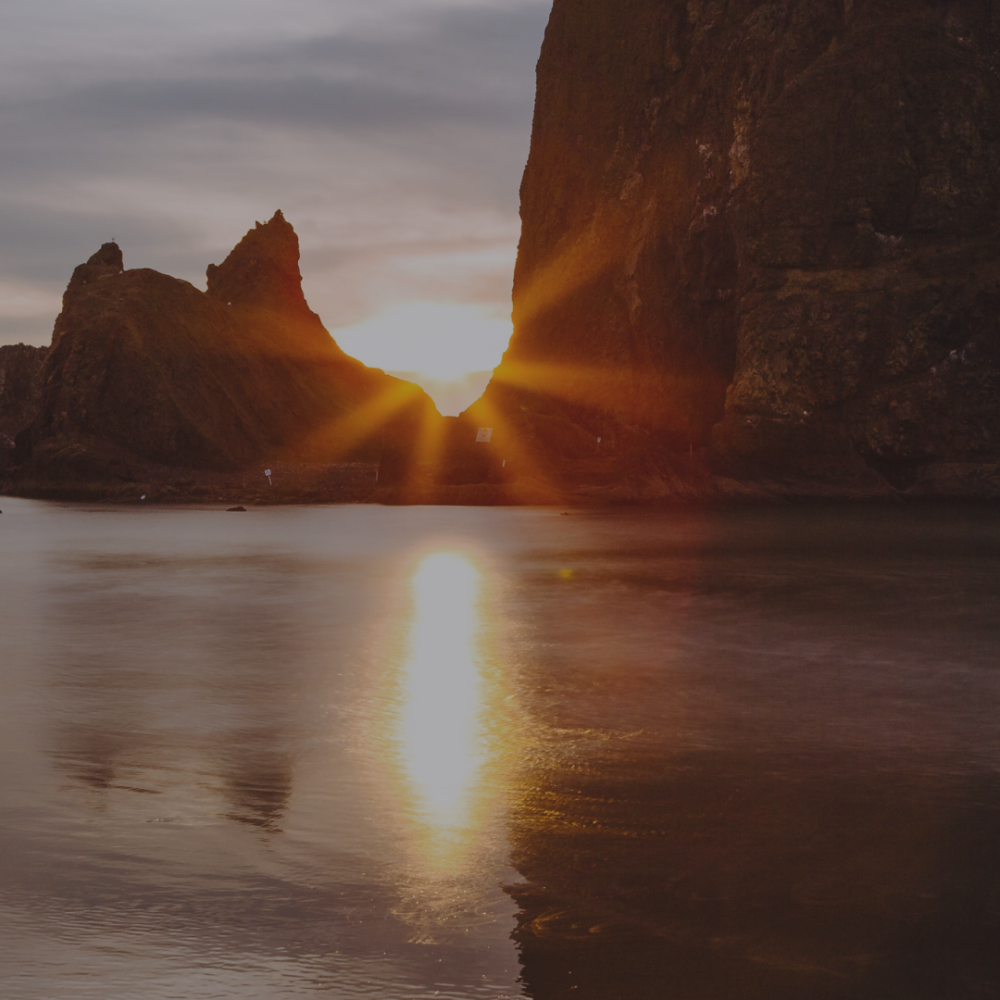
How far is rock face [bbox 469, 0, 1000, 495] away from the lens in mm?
71312

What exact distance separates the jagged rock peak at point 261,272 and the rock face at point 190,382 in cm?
23

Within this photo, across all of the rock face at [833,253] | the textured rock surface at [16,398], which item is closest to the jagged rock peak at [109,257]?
the textured rock surface at [16,398]

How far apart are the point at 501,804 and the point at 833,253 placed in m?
72.5

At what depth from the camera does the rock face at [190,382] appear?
128 meters

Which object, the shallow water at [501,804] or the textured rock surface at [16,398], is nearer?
the shallow water at [501,804]

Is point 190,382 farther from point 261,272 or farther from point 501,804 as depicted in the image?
point 501,804

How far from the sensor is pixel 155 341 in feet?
456

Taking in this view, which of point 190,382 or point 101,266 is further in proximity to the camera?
point 101,266

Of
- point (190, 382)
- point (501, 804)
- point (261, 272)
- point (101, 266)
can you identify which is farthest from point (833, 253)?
point (261, 272)

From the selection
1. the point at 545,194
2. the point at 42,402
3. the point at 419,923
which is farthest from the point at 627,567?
the point at 42,402

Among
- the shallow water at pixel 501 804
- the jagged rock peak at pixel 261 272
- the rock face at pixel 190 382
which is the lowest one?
the shallow water at pixel 501 804

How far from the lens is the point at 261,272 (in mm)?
188125

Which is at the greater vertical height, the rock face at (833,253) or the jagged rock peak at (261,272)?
the jagged rock peak at (261,272)

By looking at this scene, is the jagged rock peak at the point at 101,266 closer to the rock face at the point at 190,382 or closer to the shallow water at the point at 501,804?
the rock face at the point at 190,382
